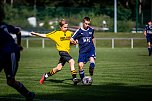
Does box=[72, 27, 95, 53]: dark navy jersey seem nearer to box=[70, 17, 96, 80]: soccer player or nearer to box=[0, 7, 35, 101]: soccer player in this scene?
box=[70, 17, 96, 80]: soccer player

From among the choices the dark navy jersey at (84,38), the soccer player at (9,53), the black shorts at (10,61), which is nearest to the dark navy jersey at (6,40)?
the soccer player at (9,53)

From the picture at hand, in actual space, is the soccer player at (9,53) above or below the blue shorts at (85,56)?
above

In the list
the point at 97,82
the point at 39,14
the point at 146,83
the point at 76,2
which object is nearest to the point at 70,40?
the point at 97,82

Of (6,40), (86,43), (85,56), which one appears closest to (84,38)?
(86,43)

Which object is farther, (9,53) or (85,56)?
(85,56)

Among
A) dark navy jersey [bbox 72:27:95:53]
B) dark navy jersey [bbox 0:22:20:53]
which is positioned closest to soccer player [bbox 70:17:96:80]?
dark navy jersey [bbox 72:27:95:53]

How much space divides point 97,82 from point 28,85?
6.74ft

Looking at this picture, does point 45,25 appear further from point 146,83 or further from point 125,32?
point 146,83

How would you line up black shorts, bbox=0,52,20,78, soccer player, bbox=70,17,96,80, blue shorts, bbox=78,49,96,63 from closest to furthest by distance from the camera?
black shorts, bbox=0,52,20,78
blue shorts, bbox=78,49,96,63
soccer player, bbox=70,17,96,80

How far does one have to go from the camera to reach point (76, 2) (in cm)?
8844

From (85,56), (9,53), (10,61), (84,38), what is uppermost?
(9,53)

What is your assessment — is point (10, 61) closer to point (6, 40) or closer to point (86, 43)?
point (6, 40)

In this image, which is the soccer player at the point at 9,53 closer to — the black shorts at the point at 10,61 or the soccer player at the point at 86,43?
the black shorts at the point at 10,61

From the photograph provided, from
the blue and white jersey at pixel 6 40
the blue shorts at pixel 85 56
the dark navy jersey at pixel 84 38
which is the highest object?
the blue and white jersey at pixel 6 40
